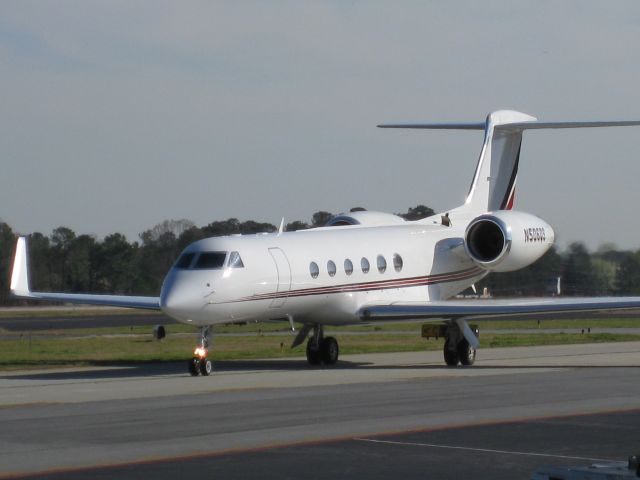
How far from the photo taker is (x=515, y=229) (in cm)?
2828

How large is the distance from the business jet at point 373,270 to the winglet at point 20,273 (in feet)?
0.11

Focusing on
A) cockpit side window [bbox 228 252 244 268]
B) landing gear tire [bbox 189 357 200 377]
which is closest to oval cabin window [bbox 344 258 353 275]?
cockpit side window [bbox 228 252 244 268]

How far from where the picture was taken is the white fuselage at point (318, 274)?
23.2 metres

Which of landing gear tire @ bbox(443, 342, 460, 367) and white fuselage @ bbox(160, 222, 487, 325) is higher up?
white fuselage @ bbox(160, 222, 487, 325)

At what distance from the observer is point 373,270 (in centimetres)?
2725

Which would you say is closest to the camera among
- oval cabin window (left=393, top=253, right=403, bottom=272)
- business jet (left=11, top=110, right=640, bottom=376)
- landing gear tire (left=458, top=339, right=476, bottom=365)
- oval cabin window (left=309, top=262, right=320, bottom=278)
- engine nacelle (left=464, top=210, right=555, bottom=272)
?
business jet (left=11, top=110, right=640, bottom=376)

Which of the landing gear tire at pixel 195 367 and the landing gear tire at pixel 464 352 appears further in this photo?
the landing gear tire at pixel 464 352

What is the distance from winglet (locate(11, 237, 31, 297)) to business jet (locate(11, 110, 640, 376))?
0.11ft

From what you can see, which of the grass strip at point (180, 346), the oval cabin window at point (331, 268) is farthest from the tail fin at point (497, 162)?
the oval cabin window at point (331, 268)

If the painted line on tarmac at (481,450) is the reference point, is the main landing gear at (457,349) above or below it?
above

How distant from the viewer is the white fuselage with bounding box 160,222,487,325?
23.2m

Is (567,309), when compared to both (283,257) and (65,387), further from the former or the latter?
(65,387)

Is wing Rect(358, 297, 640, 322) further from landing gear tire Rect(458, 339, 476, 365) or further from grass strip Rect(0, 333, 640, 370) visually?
grass strip Rect(0, 333, 640, 370)

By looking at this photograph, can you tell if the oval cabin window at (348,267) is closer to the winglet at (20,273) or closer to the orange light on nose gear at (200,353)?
the orange light on nose gear at (200,353)
